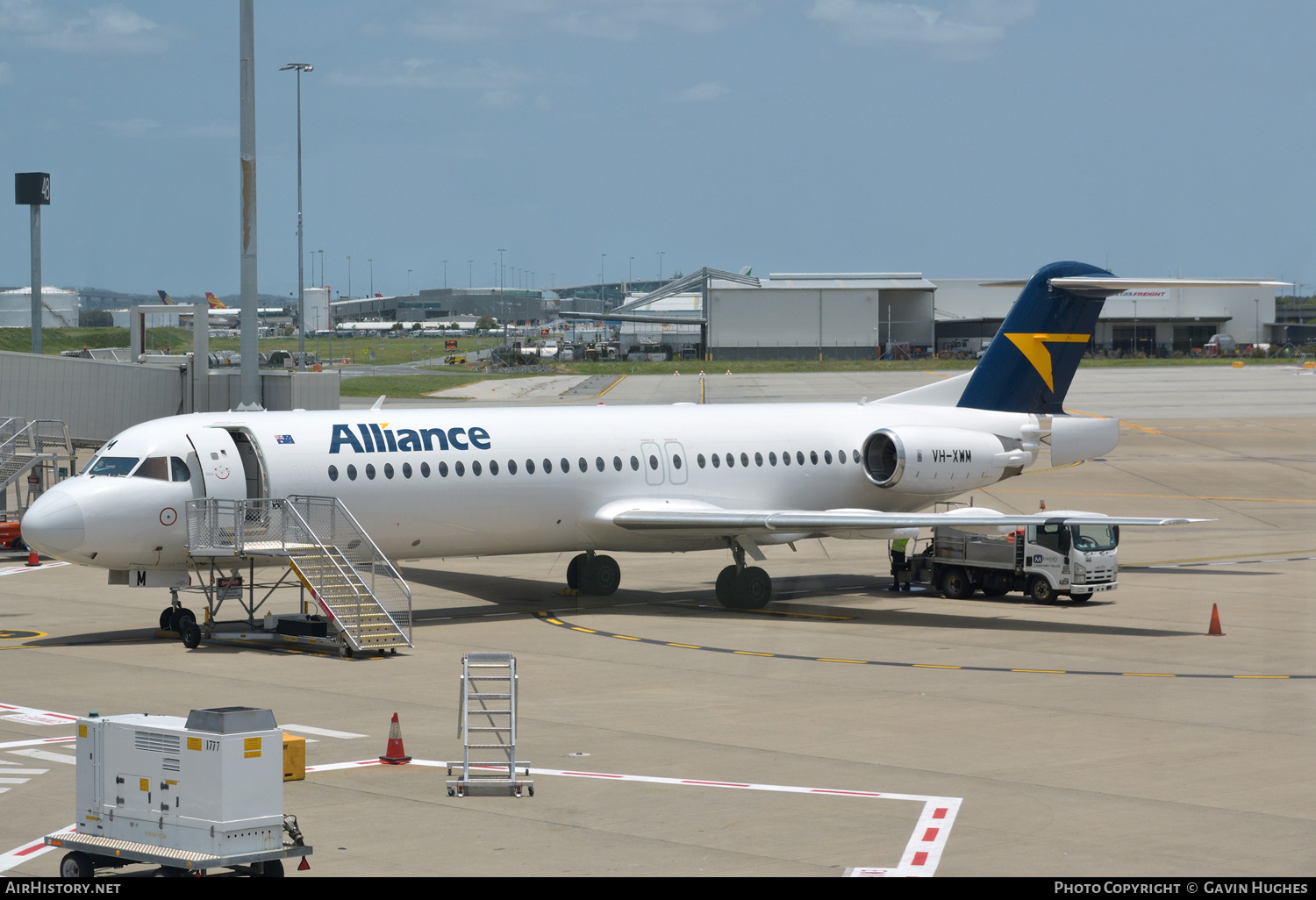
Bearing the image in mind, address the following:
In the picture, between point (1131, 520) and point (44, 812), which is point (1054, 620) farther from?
point (44, 812)

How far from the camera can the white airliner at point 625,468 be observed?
27.5m

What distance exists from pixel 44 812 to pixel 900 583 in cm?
2326

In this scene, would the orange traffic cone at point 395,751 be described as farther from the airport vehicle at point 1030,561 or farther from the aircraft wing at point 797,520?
the airport vehicle at point 1030,561

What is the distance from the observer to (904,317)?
136 m

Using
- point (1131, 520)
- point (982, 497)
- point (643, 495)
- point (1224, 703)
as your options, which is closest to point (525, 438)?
point (643, 495)

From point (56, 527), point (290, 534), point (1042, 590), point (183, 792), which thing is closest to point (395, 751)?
point (183, 792)

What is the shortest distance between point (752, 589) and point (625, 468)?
3.74 meters

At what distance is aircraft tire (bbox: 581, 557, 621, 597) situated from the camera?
112 feet

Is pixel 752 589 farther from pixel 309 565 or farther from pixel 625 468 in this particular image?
pixel 309 565

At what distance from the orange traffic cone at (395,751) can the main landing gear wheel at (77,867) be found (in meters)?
5.53

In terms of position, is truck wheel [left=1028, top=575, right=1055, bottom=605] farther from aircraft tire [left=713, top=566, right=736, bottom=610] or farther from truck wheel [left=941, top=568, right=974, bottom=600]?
aircraft tire [left=713, top=566, right=736, bottom=610]

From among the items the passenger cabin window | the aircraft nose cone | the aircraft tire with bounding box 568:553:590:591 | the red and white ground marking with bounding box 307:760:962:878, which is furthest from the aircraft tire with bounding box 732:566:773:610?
the red and white ground marking with bounding box 307:760:962:878
